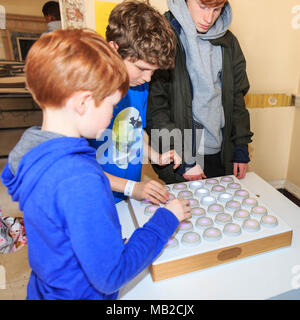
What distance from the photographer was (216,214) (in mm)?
772

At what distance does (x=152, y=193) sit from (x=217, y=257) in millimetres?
273

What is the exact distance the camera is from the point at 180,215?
25.0 inches

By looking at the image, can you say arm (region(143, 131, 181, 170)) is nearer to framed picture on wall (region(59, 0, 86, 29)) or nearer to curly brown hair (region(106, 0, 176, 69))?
curly brown hair (region(106, 0, 176, 69))

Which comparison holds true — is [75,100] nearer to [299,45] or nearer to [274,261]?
[274,261]

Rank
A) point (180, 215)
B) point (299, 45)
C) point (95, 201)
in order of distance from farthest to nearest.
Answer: point (299, 45) → point (180, 215) → point (95, 201)

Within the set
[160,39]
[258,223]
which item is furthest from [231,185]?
[160,39]

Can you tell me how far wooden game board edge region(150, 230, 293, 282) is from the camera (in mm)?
629

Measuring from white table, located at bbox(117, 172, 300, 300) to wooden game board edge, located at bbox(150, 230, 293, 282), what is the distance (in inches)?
0.5

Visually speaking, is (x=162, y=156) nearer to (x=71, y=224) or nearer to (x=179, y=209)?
(x=179, y=209)

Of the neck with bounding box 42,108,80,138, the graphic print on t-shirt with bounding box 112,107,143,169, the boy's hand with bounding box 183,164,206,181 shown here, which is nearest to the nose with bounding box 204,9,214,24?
the graphic print on t-shirt with bounding box 112,107,143,169

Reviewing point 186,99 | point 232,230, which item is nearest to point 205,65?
point 186,99

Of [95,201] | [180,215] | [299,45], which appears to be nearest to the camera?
[95,201]

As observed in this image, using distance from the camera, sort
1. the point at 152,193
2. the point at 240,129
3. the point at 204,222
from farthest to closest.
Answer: the point at 240,129, the point at 152,193, the point at 204,222

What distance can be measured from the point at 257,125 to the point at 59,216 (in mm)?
2053
